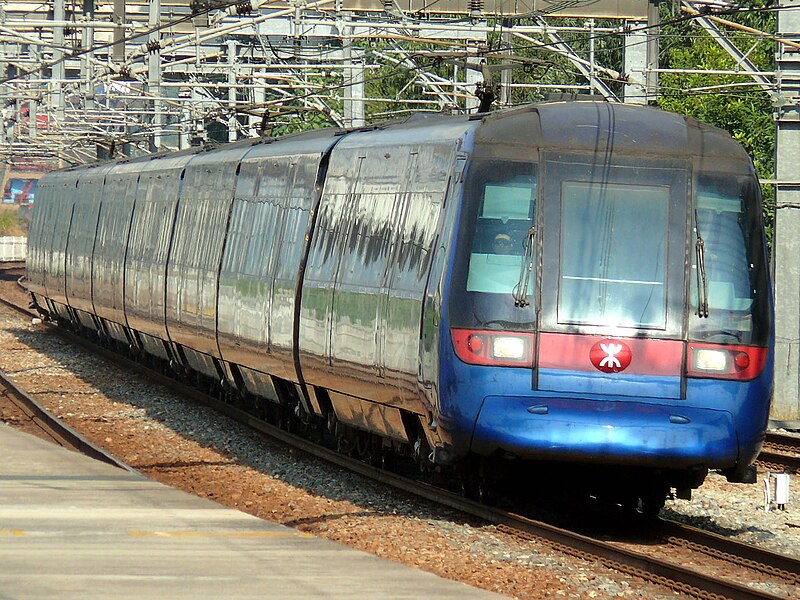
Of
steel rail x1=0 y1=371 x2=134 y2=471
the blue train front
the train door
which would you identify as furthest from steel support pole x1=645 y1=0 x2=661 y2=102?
the train door

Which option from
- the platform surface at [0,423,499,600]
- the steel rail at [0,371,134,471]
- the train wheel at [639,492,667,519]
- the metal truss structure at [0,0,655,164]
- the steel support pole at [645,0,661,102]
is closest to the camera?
the platform surface at [0,423,499,600]

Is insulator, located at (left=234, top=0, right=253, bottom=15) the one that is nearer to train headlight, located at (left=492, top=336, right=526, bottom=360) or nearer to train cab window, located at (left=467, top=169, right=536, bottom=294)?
train cab window, located at (left=467, top=169, right=536, bottom=294)

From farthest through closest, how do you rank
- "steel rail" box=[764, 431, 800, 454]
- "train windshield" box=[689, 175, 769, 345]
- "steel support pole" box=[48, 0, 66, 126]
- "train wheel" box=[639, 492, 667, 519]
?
"steel support pole" box=[48, 0, 66, 126]
"steel rail" box=[764, 431, 800, 454]
"train wheel" box=[639, 492, 667, 519]
"train windshield" box=[689, 175, 769, 345]

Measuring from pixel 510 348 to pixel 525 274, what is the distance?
52 centimetres

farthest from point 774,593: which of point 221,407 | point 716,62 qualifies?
point 716,62

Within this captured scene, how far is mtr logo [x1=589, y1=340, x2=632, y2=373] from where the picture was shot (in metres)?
10.4

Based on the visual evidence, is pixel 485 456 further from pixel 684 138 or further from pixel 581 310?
pixel 684 138

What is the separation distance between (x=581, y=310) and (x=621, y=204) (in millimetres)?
800

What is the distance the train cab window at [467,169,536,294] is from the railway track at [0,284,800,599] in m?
1.71

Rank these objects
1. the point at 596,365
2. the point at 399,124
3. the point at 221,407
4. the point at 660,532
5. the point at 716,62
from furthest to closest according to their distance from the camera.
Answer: the point at 716,62
the point at 221,407
the point at 399,124
the point at 660,532
the point at 596,365

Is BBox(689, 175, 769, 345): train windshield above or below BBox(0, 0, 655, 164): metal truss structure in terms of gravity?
below

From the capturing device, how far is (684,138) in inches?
432

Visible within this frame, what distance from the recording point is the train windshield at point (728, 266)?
10539 mm

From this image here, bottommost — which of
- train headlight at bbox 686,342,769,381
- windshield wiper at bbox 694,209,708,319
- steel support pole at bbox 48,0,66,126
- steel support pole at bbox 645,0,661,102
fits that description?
train headlight at bbox 686,342,769,381
